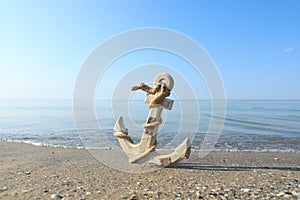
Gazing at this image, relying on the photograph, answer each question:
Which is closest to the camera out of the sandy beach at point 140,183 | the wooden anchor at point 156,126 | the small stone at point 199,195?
the small stone at point 199,195

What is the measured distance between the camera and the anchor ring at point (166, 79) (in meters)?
5.60

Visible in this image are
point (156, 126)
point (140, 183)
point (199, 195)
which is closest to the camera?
point (199, 195)

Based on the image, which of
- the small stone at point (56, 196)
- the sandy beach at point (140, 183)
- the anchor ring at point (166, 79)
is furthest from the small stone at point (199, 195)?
the anchor ring at point (166, 79)

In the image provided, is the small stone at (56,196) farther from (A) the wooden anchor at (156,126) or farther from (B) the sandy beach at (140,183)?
(A) the wooden anchor at (156,126)

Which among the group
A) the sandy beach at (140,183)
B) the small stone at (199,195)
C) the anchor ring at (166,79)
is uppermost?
the anchor ring at (166,79)

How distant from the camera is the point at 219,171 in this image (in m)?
5.65

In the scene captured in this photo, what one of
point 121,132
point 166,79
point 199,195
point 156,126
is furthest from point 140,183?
point 166,79

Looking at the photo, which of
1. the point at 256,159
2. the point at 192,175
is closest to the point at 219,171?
the point at 192,175

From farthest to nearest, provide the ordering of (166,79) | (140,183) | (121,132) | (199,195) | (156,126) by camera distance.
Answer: (121,132), (156,126), (166,79), (140,183), (199,195)

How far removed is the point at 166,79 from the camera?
5625 millimetres

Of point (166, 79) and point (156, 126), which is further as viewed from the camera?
point (156, 126)

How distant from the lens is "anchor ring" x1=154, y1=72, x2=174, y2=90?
5.60 m

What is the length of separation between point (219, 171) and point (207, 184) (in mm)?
1332

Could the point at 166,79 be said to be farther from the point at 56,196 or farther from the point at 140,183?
the point at 56,196
